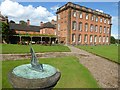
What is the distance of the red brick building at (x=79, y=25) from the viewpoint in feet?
118

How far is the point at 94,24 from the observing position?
4262 centimetres

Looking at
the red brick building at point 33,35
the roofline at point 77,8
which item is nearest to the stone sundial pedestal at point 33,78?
the red brick building at point 33,35

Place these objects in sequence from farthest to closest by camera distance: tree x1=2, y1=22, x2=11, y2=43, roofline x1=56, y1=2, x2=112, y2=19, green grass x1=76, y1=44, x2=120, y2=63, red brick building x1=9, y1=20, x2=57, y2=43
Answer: roofline x1=56, y1=2, x2=112, y2=19 → red brick building x1=9, y1=20, x2=57, y2=43 → tree x1=2, y1=22, x2=11, y2=43 → green grass x1=76, y1=44, x2=120, y2=63

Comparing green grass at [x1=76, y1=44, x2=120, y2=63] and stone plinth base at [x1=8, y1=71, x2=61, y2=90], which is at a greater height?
stone plinth base at [x1=8, y1=71, x2=61, y2=90]

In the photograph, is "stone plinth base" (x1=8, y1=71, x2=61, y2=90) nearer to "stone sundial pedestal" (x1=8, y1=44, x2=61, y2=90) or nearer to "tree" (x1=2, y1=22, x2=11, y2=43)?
"stone sundial pedestal" (x1=8, y1=44, x2=61, y2=90)

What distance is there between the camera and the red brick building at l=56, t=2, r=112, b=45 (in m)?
36.1

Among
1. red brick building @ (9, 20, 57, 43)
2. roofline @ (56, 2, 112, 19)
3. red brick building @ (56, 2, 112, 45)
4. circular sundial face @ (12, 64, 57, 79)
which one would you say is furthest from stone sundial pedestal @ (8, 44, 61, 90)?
roofline @ (56, 2, 112, 19)

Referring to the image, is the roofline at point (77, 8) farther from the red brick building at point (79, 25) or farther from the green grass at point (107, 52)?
the green grass at point (107, 52)

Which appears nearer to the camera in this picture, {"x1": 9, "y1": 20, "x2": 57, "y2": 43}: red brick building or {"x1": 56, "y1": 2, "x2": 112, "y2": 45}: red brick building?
{"x1": 9, "y1": 20, "x2": 57, "y2": 43}: red brick building

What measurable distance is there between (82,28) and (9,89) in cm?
3261

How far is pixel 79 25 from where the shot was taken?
1505 inches

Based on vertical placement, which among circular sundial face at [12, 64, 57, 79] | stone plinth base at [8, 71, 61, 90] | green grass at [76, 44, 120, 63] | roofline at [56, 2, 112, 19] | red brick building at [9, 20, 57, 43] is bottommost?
green grass at [76, 44, 120, 63]

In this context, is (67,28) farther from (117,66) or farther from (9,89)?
(9,89)

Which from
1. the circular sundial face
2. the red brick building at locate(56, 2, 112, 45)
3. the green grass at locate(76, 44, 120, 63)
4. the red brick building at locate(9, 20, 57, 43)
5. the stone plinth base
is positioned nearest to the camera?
the stone plinth base
